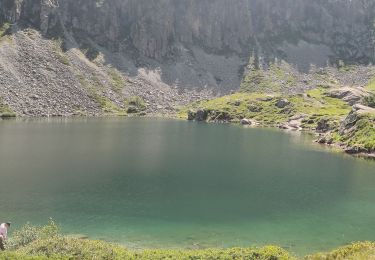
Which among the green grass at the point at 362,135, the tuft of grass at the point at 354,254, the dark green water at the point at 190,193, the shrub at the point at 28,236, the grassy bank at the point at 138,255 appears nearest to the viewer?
the tuft of grass at the point at 354,254

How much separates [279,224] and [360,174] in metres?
42.8

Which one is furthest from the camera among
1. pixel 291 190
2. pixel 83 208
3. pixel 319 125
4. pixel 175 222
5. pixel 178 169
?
pixel 319 125

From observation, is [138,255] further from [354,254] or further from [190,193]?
[190,193]

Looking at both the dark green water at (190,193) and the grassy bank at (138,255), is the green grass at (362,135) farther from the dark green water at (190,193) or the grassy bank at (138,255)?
the grassy bank at (138,255)

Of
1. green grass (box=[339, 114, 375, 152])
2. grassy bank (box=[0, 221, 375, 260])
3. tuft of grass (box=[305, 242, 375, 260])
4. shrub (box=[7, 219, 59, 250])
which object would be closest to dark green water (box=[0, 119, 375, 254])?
green grass (box=[339, 114, 375, 152])

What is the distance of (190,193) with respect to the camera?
68.1 metres

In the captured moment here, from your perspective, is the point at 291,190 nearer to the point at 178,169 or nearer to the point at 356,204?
the point at 356,204

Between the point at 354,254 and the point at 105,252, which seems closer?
the point at 354,254

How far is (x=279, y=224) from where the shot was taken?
180ft

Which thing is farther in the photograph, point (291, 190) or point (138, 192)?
point (291, 190)

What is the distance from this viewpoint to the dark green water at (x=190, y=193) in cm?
5094

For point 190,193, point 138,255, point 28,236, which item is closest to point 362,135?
point 190,193

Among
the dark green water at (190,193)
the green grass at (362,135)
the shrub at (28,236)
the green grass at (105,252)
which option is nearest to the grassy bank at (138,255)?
the green grass at (105,252)

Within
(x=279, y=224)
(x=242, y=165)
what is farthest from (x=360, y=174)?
(x=279, y=224)
